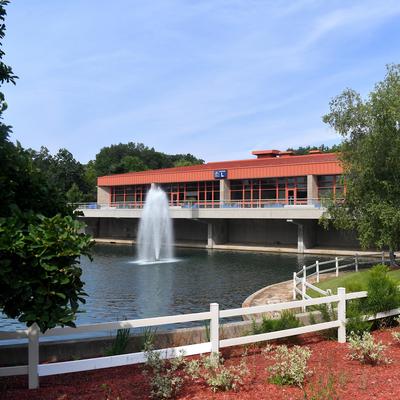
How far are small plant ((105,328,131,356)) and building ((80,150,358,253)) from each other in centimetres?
3669

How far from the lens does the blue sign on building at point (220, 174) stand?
56062 mm

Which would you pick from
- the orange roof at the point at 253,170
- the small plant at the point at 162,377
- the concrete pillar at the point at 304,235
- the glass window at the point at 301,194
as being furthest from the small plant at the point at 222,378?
the glass window at the point at 301,194

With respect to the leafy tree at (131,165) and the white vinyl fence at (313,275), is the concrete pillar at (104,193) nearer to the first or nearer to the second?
the leafy tree at (131,165)

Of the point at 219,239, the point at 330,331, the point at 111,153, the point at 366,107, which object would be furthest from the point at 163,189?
the point at 111,153

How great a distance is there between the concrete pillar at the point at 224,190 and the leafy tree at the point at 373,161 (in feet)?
100

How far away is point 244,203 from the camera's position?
170 feet

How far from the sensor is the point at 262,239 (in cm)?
5328

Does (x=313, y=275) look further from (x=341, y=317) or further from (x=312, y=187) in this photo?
(x=312, y=187)

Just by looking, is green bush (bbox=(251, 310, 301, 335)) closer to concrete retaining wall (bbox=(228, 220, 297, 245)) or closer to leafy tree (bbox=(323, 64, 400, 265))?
leafy tree (bbox=(323, 64, 400, 265))

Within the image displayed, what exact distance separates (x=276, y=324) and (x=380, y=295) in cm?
199

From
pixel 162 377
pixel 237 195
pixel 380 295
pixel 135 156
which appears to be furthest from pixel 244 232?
pixel 135 156

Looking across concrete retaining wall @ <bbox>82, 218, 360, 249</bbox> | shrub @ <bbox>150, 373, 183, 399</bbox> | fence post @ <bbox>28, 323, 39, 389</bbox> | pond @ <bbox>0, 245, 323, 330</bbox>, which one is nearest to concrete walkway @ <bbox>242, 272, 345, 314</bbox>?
pond @ <bbox>0, 245, 323, 330</bbox>

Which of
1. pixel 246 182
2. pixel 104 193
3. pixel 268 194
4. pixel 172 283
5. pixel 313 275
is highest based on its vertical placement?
pixel 246 182

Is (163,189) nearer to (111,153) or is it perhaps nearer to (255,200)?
(255,200)
